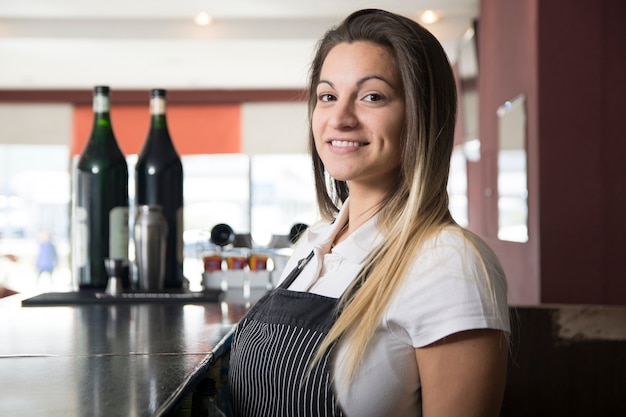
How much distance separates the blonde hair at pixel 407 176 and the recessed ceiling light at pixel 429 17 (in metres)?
5.71

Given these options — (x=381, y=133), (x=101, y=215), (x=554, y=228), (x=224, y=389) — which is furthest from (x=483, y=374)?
(x=554, y=228)

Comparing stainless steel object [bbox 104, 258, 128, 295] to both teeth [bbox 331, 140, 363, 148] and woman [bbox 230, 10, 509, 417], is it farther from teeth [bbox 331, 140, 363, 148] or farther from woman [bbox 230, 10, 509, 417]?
teeth [bbox 331, 140, 363, 148]

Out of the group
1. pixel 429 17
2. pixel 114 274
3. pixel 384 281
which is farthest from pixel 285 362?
pixel 429 17

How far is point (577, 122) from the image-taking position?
14.0 feet

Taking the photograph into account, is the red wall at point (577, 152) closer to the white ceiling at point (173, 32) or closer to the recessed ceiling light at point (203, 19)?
the white ceiling at point (173, 32)

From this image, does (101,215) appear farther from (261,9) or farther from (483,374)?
(261,9)

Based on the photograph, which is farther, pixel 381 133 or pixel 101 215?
pixel 101 215

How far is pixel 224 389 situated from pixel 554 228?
304cm

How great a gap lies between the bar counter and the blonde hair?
24cm

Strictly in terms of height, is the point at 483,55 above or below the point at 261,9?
below

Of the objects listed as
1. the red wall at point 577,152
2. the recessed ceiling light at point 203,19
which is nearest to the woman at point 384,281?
the red wall at point 577,152

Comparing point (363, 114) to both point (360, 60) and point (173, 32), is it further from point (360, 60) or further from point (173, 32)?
point (173, 32)

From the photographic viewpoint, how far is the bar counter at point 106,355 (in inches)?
36.4

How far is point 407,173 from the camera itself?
121 centimetres
